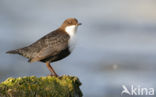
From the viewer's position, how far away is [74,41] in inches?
319

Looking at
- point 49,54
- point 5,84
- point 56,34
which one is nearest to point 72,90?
point 5,84

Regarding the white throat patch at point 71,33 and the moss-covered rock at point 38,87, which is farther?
the white throat patch at point 71,33

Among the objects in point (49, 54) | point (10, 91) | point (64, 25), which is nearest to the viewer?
point (10, 91)

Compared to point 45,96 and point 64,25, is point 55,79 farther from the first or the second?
point 64,25

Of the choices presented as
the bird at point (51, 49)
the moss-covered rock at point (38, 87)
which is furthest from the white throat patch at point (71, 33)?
the moss-covered rock at point (38, 87)

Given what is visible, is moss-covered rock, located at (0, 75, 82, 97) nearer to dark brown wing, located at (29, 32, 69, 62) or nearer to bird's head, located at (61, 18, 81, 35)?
dark brown wing, located at (29, 32, 69, 62)

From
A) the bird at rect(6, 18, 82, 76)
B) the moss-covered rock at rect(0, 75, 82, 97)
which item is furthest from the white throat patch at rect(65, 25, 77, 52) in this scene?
the moss-covered rock at rect(0, 75, 82, 97)

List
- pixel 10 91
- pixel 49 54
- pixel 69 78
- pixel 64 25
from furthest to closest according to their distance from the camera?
pixel 64 25, pixel 49 54, pixel 69 78, pixel 10 91

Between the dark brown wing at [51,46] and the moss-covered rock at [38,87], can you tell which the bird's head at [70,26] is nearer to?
the dark brown wing at [51,46]

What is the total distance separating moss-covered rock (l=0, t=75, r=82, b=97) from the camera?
5398 mm

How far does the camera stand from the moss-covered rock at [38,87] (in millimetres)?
5398

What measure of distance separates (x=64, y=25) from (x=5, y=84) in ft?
10.8

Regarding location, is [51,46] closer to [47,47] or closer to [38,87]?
[47,47]

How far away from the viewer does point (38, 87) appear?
5.56 m
